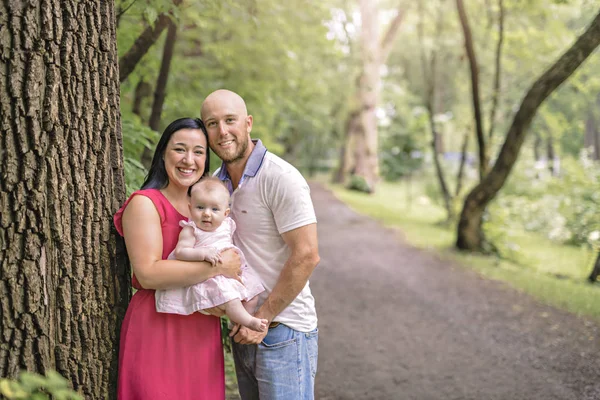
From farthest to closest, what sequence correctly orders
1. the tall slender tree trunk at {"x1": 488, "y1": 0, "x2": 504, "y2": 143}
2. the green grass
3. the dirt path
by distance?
1. the tall slender tree trunk at {"x1": 488, "y1": 0, "x2": 504, "y2": 143}
2. the green grass
3. the dirt path

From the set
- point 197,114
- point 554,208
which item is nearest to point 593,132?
point 554,208

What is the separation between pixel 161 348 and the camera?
2449mm

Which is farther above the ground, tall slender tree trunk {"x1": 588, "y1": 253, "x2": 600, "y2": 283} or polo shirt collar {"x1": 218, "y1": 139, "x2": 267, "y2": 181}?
polo shirt collar {"x1": 218, "y1": 139, "x2": 267, "y2": 181}

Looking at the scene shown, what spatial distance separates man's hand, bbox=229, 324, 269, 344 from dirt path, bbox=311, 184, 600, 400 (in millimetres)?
2712

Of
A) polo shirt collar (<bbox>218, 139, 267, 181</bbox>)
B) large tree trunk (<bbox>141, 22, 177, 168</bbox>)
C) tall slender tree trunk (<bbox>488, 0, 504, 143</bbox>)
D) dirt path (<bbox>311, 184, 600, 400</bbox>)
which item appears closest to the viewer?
polo shirt collar (<bbox>218, 139, 267, 181</bbox>)

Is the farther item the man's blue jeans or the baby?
the man's blue jeans

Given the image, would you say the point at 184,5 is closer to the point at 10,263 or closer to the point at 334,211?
the point at 10,263

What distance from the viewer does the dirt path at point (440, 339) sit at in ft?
17.0

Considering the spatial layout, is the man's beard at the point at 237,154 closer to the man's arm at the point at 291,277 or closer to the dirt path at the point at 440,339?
the man's arm at the point at 291,277

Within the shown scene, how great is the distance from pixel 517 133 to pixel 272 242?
798 centimetres

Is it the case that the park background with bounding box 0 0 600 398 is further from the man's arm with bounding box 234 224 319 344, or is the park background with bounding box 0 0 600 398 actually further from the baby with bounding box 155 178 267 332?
the man's arm with bounding box 234 224 319 344

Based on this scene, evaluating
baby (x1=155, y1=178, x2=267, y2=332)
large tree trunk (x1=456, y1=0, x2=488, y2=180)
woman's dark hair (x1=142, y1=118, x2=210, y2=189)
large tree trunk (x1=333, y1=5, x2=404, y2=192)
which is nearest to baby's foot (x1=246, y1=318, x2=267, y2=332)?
baby (x1=155, y1=178, x2=267, y2=332)

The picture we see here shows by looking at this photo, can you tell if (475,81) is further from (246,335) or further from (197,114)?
(246,335)

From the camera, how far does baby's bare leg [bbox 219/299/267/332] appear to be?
8.22 ft
